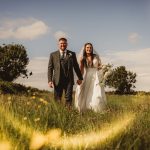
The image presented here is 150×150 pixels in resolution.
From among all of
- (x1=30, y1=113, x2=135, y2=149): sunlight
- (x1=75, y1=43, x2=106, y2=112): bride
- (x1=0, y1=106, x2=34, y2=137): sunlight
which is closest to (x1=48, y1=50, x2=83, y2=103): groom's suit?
(x1=75, y1=43, x2=106, y2=112): bride

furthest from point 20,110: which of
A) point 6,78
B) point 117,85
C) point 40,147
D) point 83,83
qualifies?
point 117,85

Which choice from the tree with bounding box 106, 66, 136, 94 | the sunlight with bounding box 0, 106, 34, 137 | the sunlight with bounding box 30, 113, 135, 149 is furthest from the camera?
the tree with bounding box 106, 66, 136, 94

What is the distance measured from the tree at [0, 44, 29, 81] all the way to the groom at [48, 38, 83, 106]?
39.0 metres

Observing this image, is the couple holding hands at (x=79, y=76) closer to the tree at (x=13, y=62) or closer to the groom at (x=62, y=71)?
the groom at (x=62, y=71)

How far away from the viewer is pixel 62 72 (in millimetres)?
11812

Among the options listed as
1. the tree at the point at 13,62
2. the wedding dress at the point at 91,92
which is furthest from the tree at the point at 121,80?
the wedding dress at the point at 91,92

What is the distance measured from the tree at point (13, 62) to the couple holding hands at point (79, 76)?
1480 inches

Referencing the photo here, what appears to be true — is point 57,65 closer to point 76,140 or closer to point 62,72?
point 62,72

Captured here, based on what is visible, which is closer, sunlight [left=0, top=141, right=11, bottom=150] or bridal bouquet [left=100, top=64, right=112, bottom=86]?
sunlight [left=0, top=141, right=11, bottom=150]

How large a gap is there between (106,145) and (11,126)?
1.20 m

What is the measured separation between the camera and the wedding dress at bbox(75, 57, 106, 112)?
1327cm

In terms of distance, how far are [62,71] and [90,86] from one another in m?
2.04

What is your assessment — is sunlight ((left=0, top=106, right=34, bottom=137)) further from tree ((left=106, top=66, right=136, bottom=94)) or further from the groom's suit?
tree ((left=106, top=66, right=136, bottom=94))

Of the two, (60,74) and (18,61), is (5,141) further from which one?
(18,61)
